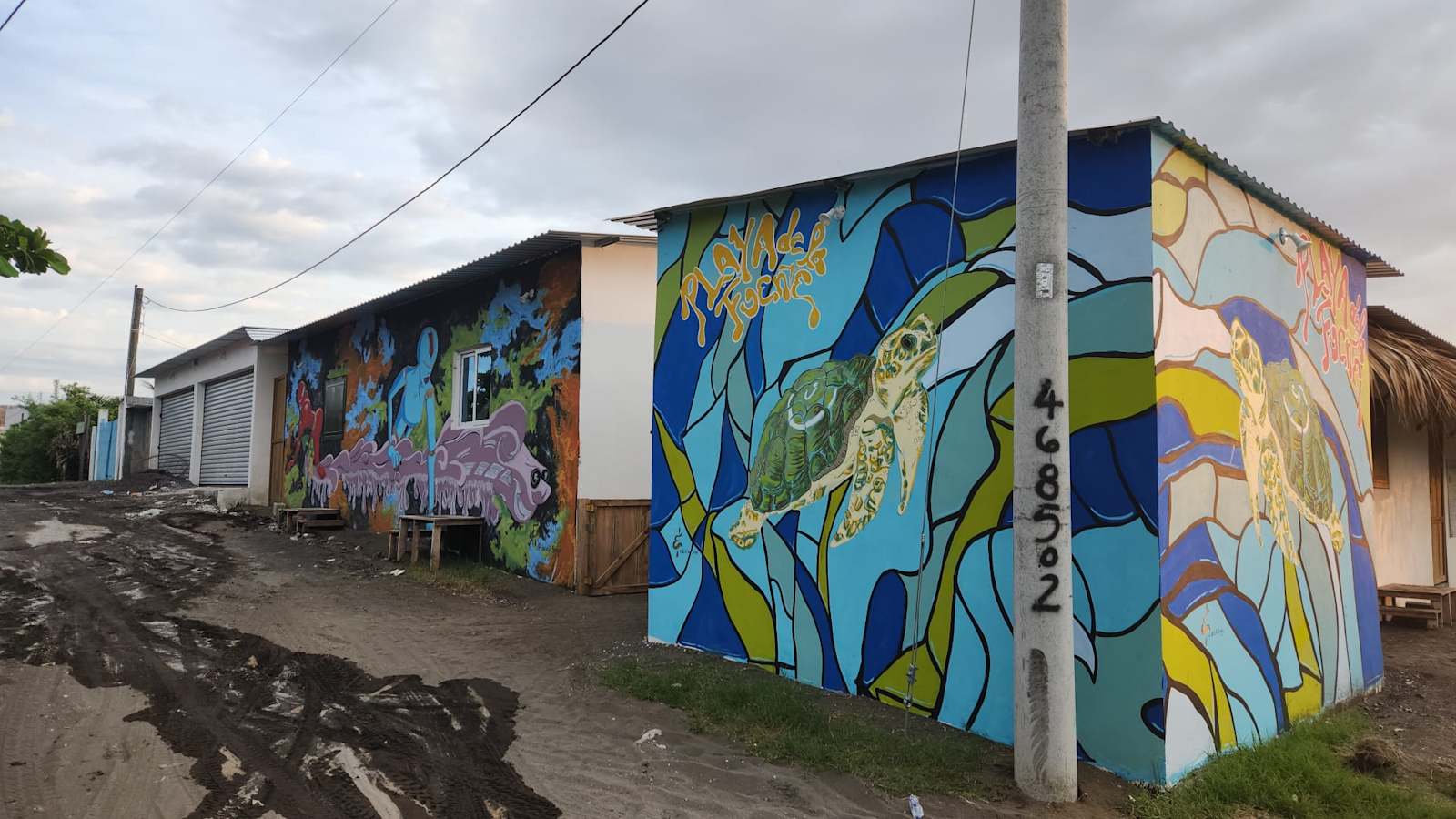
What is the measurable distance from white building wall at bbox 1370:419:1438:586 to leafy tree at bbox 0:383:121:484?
35733mm

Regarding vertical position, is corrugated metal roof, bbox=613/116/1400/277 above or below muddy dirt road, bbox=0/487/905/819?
above

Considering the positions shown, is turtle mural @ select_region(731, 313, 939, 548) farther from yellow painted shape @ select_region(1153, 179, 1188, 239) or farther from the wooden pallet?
the wooden pallet

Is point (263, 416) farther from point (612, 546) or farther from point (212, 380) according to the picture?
point (612, 546)

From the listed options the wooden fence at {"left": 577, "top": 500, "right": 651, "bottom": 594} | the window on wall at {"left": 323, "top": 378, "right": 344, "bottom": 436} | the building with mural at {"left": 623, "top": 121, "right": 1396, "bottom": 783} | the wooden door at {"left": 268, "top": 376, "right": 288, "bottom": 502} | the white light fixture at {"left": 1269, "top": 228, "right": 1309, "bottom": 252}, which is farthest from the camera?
the wooden door at {"left": 268, "top": 376, "right": 288, "bottom": 502}

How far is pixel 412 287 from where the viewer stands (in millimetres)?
11883

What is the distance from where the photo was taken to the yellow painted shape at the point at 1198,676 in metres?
4.50

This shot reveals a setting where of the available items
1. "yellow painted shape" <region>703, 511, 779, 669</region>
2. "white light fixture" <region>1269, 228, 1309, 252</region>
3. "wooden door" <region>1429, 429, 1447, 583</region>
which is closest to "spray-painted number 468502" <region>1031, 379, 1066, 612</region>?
"yellow painted shape" <region>703, 511, 779, 669</region>

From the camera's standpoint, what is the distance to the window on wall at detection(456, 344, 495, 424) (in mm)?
11445

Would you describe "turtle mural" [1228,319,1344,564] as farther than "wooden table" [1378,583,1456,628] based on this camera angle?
No

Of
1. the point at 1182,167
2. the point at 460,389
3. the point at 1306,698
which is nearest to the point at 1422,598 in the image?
the point at 1306,698

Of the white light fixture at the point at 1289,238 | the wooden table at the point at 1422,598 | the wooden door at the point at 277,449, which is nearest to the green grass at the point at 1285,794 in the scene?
the white light fixture at the point at 1289,238

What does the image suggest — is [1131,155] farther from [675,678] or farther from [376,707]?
[376,707]

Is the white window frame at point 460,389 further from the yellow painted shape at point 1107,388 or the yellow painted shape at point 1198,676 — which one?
the yellow painted shape at point 1198,676
